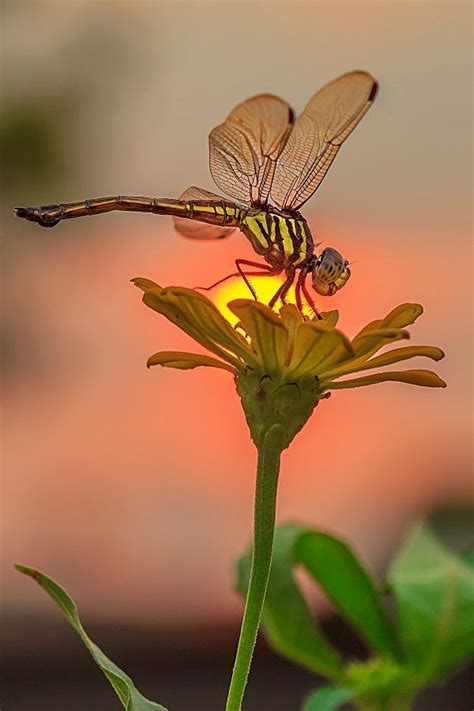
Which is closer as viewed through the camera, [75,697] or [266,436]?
[266,436]

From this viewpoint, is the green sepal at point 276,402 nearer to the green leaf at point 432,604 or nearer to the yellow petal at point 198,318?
the yellow petal at point 198,318

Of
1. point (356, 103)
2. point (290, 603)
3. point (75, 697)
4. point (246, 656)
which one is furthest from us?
point (75, 697)

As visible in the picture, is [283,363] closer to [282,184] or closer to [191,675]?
[282,184]

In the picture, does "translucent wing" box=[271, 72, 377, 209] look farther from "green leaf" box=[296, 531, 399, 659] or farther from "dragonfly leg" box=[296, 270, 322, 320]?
"green leaf" box=[296, 531, 399, 659]

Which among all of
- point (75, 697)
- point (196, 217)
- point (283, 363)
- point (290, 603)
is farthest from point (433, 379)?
point (75, 697)

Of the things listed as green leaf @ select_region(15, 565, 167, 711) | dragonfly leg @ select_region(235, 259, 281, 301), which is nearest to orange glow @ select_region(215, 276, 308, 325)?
dragonfly leg @ select_region(235, 259, 281, 301)

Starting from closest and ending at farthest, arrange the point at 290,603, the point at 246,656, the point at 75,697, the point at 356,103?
the point at 246,656 < the point at 356,103 < the point at 290,603 < the point at 75,697

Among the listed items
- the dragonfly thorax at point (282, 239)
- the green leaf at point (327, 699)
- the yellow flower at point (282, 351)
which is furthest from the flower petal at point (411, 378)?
the green leaf at point (327, 699)

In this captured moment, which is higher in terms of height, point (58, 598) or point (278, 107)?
point (278, 107)

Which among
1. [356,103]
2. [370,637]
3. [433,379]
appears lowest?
[370,637]
